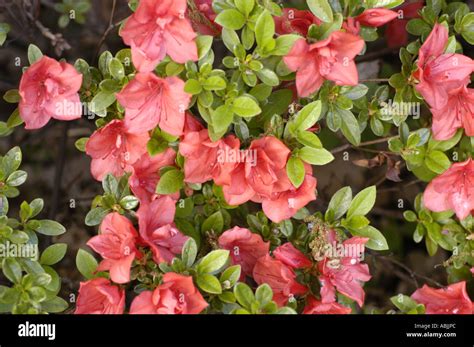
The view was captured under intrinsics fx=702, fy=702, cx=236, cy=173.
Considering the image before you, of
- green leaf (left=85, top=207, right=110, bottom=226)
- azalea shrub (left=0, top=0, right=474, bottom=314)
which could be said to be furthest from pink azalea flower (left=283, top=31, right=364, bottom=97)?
green leaf (left=85, top=207, right=110, bottom=226)

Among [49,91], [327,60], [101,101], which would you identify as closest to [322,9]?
[327,60]

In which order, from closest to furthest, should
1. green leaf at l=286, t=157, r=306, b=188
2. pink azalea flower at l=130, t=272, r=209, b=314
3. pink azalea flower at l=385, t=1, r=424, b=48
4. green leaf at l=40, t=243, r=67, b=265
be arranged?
pink azalea flower at l=130, t=272, r=209, b=314
green leaf at l=286, t=157, r=306, b=188
green leaf at l=40, t=243, r=67, b=265
pink azalea flower at l=385, t=1, r=424, b=48

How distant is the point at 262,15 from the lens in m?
1.49

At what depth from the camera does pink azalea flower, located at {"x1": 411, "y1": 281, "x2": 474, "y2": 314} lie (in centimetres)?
167

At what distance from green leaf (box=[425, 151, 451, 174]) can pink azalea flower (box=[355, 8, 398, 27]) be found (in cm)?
35

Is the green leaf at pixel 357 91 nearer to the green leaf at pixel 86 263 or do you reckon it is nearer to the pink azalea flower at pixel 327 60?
the pink azalea flower at pixel 327 60

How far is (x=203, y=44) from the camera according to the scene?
1.51 meters

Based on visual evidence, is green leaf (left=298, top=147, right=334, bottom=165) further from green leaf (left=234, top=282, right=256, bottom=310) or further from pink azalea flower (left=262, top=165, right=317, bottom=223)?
green leaf (left=234, top=282, right=256, bottom=310)

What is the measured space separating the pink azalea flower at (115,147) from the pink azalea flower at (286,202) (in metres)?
0.32

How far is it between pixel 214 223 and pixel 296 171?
10.0 inches

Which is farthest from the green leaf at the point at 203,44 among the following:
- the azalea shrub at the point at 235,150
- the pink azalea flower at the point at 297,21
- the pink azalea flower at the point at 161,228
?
the pink azalea flower at the point at 161,228

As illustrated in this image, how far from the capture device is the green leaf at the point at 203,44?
1500mm

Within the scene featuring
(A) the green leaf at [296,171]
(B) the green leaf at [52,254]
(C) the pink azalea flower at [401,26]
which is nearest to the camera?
(A) the green leaf at [296,171]
